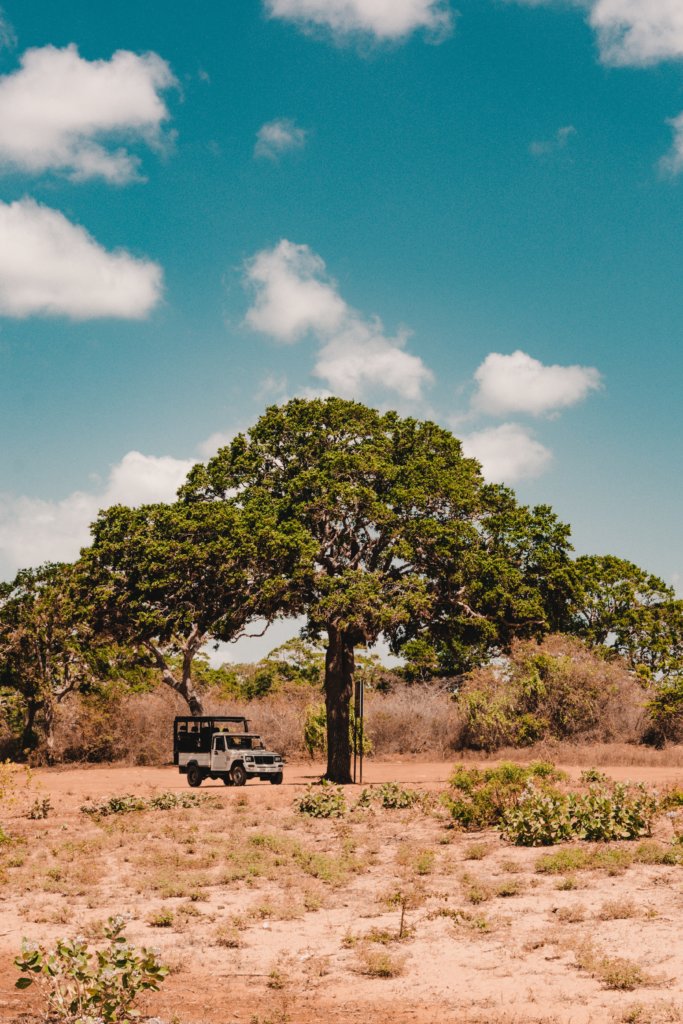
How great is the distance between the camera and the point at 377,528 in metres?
27.9

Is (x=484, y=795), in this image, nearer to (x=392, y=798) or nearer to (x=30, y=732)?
(x=392, y=798)

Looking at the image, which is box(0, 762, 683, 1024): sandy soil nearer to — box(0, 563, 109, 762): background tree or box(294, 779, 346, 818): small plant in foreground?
box(294, 779, 346, 818): small plant in foreground

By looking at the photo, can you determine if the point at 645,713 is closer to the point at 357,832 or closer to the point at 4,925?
the point at 357,832

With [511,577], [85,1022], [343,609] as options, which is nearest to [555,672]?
[511,577]

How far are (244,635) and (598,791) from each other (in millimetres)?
14834

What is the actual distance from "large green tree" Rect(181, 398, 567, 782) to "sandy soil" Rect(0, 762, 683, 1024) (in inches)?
329

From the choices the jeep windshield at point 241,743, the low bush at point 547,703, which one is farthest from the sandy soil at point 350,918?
the low bush at point 547,703

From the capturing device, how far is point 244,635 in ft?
97.0

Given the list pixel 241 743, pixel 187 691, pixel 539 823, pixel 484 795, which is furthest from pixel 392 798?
pixel 187 691

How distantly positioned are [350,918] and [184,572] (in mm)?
16510

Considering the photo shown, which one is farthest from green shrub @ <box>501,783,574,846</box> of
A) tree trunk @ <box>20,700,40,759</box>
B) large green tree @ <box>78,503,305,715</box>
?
tree trunk @ <box>20,700,40,759</box>

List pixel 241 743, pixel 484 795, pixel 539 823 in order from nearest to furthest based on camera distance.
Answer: pixel 539 823
pixel 484 795
pixel 241 743

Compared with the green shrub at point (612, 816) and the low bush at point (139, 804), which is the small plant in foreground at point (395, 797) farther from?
the green shrub at point (612, 816)

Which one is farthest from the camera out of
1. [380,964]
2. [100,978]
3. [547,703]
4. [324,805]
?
[547,703]
